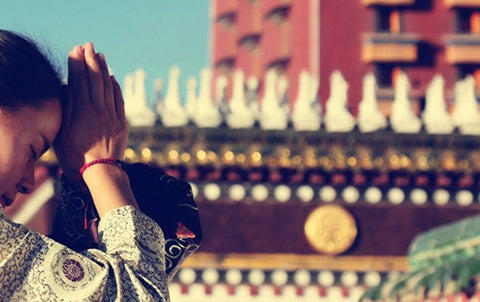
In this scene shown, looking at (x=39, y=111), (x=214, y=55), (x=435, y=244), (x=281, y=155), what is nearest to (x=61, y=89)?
(x=39, y=111)

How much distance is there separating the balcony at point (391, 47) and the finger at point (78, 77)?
16.1 metres

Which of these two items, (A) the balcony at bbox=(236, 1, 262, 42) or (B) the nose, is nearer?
(B) the nose

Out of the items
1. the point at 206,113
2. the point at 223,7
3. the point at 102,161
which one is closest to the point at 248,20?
the point at 223,7

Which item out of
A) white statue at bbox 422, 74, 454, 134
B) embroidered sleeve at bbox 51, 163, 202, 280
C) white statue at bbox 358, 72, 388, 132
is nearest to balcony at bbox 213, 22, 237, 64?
white statue at bbox 422, 74, 454, 134

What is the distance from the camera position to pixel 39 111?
88.4 inches

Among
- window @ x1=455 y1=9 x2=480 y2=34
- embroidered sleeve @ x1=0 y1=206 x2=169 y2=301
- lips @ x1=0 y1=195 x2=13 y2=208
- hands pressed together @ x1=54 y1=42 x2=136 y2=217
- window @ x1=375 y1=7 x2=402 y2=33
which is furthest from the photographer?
window @ x1=455 y1=9 x2=480 y2=34

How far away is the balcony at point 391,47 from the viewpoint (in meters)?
18.4

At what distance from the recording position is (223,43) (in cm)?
2839

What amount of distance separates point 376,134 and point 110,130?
11.1 metres

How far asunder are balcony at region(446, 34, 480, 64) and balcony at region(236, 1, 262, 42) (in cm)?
682

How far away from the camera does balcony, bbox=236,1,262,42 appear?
992 inches

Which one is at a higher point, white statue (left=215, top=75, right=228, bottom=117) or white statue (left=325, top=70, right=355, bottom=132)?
white statue (left=215, top=75, right=228, bottom=117)

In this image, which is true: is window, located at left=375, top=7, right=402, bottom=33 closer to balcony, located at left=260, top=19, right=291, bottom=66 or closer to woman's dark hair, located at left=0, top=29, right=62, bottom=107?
balcony, located at left=260, top=19, right=291, bottom=66

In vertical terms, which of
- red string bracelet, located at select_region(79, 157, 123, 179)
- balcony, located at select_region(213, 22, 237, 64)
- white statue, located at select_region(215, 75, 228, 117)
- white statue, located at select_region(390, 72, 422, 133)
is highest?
balcony, located at select_region(213, 22, 237, 64)
